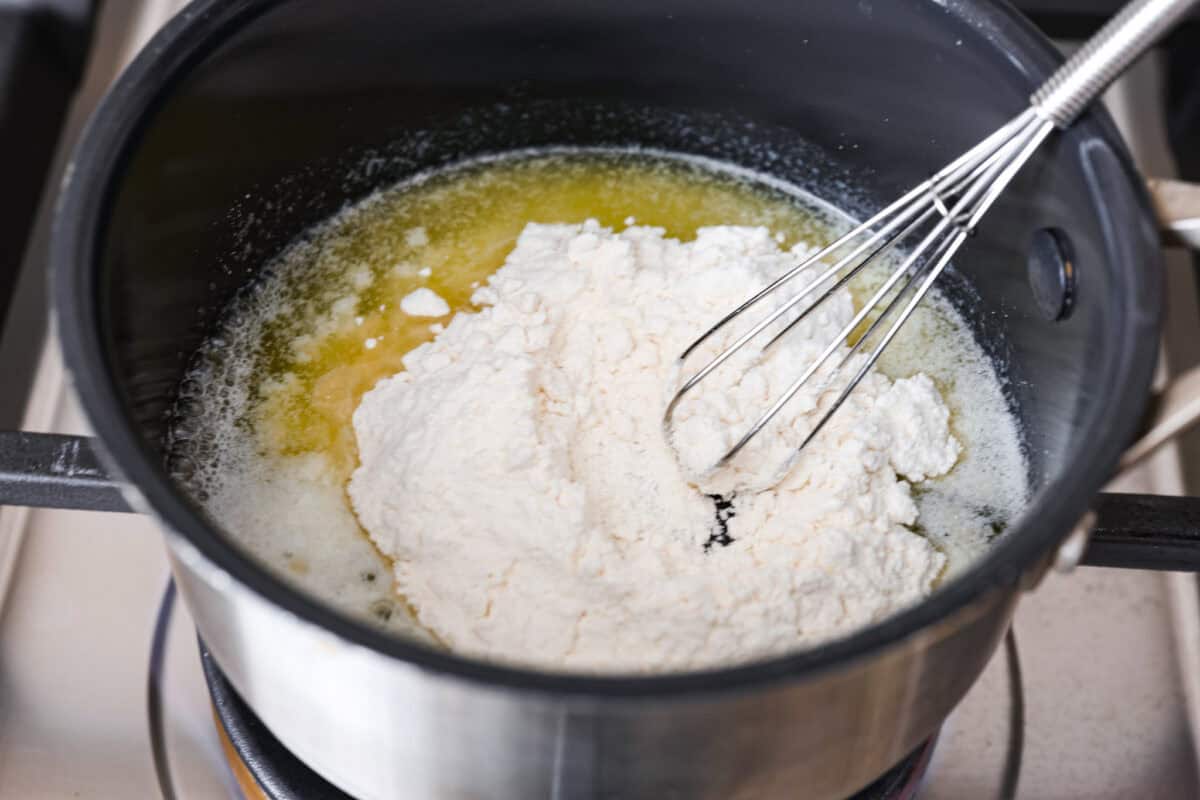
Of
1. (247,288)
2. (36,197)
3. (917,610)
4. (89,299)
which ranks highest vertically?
(36,197)

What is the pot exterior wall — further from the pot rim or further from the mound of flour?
the mound of flour

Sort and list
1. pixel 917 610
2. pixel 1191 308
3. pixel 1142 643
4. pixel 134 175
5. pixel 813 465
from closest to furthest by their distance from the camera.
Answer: pixel 917 610 → pixel 134 175 → pixel 813 465 → pixel 1142 643 → pixel 1191 308

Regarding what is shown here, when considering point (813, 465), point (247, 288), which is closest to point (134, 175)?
point (247, 288)

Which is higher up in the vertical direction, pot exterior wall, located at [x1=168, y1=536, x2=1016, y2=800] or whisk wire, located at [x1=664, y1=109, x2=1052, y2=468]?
whisk wire, located at [x1=664, y1=109, x2=1052, y2=468]

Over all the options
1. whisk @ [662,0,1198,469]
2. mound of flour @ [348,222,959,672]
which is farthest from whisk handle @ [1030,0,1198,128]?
mound of flour @ [348,222,959,672]

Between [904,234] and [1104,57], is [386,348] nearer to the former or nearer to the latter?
[904,234]

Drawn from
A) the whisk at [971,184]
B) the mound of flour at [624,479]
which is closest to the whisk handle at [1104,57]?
the whisk at [971,184]

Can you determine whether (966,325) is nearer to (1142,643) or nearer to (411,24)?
(1142,643)

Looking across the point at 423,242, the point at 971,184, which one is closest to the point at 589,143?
the point at 423,242
